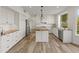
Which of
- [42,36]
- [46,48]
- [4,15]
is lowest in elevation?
[46,48]

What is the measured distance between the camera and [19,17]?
916cm

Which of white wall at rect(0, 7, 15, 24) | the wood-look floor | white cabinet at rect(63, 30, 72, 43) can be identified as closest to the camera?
the wood-look floor

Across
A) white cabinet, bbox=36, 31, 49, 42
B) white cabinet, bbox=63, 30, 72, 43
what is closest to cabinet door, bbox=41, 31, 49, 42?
white cabinet, bbox=36, 31, 49, 42

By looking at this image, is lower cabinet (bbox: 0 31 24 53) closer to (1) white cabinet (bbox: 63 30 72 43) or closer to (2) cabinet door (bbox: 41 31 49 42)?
(2) cabinet door (bbox: 41 31 49 42)

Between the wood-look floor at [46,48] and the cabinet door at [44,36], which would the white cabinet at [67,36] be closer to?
the wood-look floor at [46,48]

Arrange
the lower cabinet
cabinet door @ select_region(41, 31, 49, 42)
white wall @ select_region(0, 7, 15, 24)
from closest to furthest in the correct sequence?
the lower cabinet
white wall @ select_region(0, 7, 15, 24)
cabinet door @ select_region(41, 31, 49, 42)

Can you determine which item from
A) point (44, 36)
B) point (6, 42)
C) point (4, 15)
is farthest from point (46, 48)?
point (4, 15)

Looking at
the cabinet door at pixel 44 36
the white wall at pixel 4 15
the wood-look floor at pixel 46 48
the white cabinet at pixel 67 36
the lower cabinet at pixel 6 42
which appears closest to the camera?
the lower cabinet at pixel 6 42

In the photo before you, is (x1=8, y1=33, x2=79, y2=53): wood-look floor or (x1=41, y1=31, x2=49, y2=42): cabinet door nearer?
(x1=8, y1=33, x2=79, y2=53): wood-look floor

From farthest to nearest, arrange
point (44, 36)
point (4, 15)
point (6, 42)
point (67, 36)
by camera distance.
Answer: point (44, 36) < point (67, 36) < point (4, 15) < point (6, 42)

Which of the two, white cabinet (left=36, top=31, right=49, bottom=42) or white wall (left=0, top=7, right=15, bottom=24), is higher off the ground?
white wall (left=0, top=7, right=15, bottom=24)

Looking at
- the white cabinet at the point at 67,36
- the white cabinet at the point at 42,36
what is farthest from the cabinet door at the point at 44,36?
the white cabinet at the point at 67,36

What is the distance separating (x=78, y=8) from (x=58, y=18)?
700cm

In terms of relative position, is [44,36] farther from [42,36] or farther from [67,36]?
[67,36]
